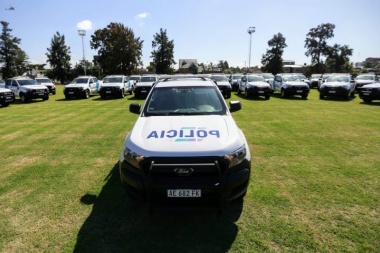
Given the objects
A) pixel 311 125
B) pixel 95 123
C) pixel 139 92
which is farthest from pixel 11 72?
pixel 311 125

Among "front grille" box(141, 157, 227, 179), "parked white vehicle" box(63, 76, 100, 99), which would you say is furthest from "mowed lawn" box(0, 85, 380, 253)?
"parked white vehicle" box(63, 76, 100, 99)

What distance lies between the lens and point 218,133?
3.49 meters

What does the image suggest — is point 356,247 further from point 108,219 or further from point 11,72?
point 11,72

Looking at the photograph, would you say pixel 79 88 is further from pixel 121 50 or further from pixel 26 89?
pixel 121 50

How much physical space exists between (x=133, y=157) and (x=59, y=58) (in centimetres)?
7901

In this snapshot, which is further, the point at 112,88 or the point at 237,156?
the point at 112,88

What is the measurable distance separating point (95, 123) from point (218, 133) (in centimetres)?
769

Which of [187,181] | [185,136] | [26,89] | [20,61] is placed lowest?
[187,181]

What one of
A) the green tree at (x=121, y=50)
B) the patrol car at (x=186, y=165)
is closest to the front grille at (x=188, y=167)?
the patrol car at (x=186, y=165)

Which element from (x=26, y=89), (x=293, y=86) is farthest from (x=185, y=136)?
(x=26, y=89)

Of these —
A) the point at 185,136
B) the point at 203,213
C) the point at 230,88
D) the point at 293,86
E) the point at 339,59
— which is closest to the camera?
the point at 185,136

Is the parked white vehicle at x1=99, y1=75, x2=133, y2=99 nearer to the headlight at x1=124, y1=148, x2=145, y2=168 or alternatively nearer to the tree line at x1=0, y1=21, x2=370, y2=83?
the headlight at x1=124, y1=148, x2=145, y2=168

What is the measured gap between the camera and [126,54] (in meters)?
61.6

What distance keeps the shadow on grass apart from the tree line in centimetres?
6209
